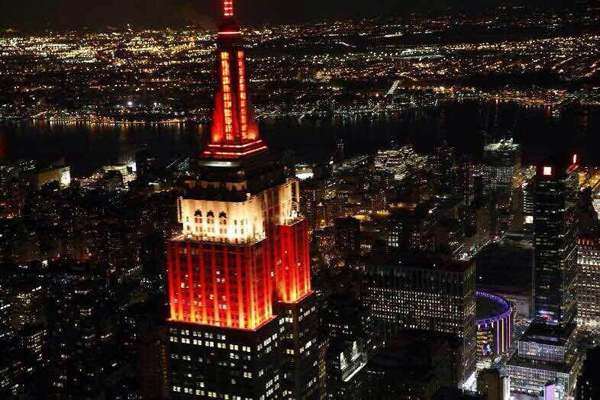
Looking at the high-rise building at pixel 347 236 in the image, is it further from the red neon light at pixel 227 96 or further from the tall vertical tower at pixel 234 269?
the red neon light at pixel 227 96

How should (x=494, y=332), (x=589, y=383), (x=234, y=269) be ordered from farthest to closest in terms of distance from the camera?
(x=494, y=332) < (x=589, y=383) < (x=234, y=269)

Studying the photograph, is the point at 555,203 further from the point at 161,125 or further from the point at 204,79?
the point at 161,125

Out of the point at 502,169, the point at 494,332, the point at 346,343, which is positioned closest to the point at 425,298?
the point at 494,332

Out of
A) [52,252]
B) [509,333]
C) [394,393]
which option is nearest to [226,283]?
[394,393]

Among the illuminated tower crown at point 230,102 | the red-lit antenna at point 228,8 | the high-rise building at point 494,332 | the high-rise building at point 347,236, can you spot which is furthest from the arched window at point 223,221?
the high-rise building at point 347,236

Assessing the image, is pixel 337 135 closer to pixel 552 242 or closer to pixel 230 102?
pixel 552 242

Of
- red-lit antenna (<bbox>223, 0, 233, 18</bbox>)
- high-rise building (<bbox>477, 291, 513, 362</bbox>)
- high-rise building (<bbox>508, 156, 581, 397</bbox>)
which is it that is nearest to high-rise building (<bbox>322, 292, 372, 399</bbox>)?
high-rise building (<bbox>477, 291, 513, 362</bbox>)

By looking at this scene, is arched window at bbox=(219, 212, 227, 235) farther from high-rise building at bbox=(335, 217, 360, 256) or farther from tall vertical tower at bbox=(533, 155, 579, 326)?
high-rise building at bbox=(335, 217, 360, 256)
